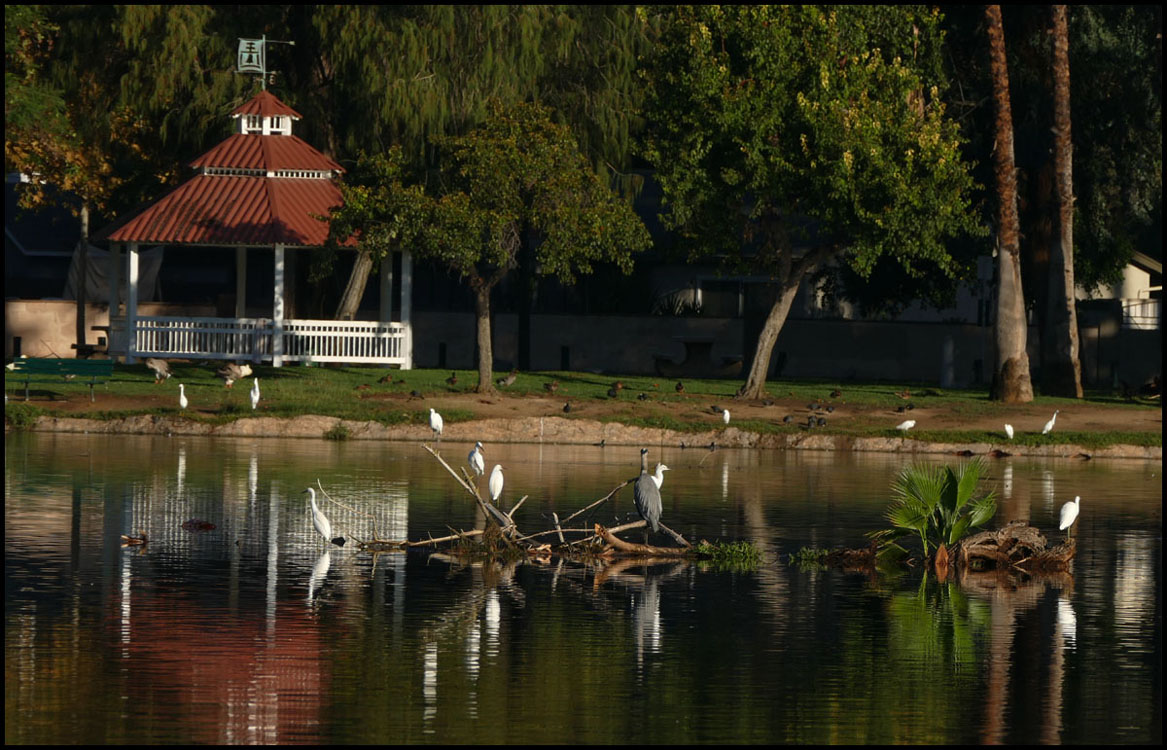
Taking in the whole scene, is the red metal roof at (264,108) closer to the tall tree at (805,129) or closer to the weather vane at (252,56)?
the weather vane at (252,56)

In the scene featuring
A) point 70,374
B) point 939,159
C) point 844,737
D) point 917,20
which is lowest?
point 844,737

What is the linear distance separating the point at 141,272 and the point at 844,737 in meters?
46.7

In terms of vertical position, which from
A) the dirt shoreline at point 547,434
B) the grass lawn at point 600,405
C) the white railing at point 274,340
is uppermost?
the white railing at point 274,340

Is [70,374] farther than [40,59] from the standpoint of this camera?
No

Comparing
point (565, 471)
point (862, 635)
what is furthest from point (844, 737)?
point (565, 471)

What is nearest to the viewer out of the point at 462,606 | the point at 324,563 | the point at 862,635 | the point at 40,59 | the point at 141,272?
the point at 862,635

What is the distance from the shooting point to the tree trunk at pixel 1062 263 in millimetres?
41406

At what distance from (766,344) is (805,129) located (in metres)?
4.96

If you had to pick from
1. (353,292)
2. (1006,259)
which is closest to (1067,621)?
(1006,259)

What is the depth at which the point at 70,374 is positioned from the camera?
3828cm

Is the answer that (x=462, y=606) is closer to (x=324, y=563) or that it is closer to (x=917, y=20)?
(x=324, y=563)

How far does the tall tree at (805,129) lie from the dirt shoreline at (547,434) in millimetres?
4483

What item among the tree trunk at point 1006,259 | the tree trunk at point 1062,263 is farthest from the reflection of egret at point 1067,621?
the tree trunk at point 1062,263

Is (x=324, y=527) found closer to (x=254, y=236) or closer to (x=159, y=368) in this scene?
(x=159, y=368)
